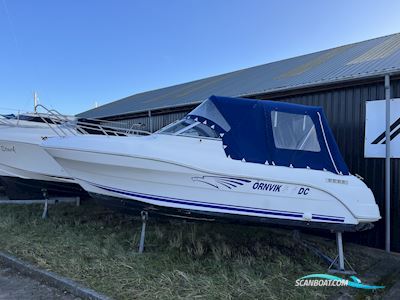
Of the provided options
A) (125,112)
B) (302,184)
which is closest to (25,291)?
(302,184)

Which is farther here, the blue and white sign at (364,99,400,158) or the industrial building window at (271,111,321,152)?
the blue and white sign at (364,99,400,158)

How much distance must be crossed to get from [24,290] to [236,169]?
2.87 m

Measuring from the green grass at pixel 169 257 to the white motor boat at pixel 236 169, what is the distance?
68 cm

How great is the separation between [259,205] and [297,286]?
107 cm

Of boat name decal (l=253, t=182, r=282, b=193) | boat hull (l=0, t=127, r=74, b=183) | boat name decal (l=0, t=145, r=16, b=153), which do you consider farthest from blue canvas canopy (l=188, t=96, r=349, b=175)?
boat name decal (l=0, t=145, r=16, b=153)

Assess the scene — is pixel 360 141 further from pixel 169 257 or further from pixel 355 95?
pixel 169 257

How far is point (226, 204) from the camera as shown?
4.89m

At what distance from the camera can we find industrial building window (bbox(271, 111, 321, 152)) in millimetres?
5262

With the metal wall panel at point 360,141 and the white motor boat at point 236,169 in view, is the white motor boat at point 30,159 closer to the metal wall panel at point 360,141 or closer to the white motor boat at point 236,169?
the white motor boat at point 236,169

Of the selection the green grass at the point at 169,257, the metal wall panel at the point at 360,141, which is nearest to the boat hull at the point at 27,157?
the green grass at the point at 169,257

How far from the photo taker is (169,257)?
5.24 meters

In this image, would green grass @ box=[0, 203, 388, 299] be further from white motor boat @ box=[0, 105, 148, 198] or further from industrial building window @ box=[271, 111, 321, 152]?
industrial building window @ box=[271, 111, 321, 152]

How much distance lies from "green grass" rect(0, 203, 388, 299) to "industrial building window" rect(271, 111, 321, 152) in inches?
64.1

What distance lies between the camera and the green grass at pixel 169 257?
4.20m
